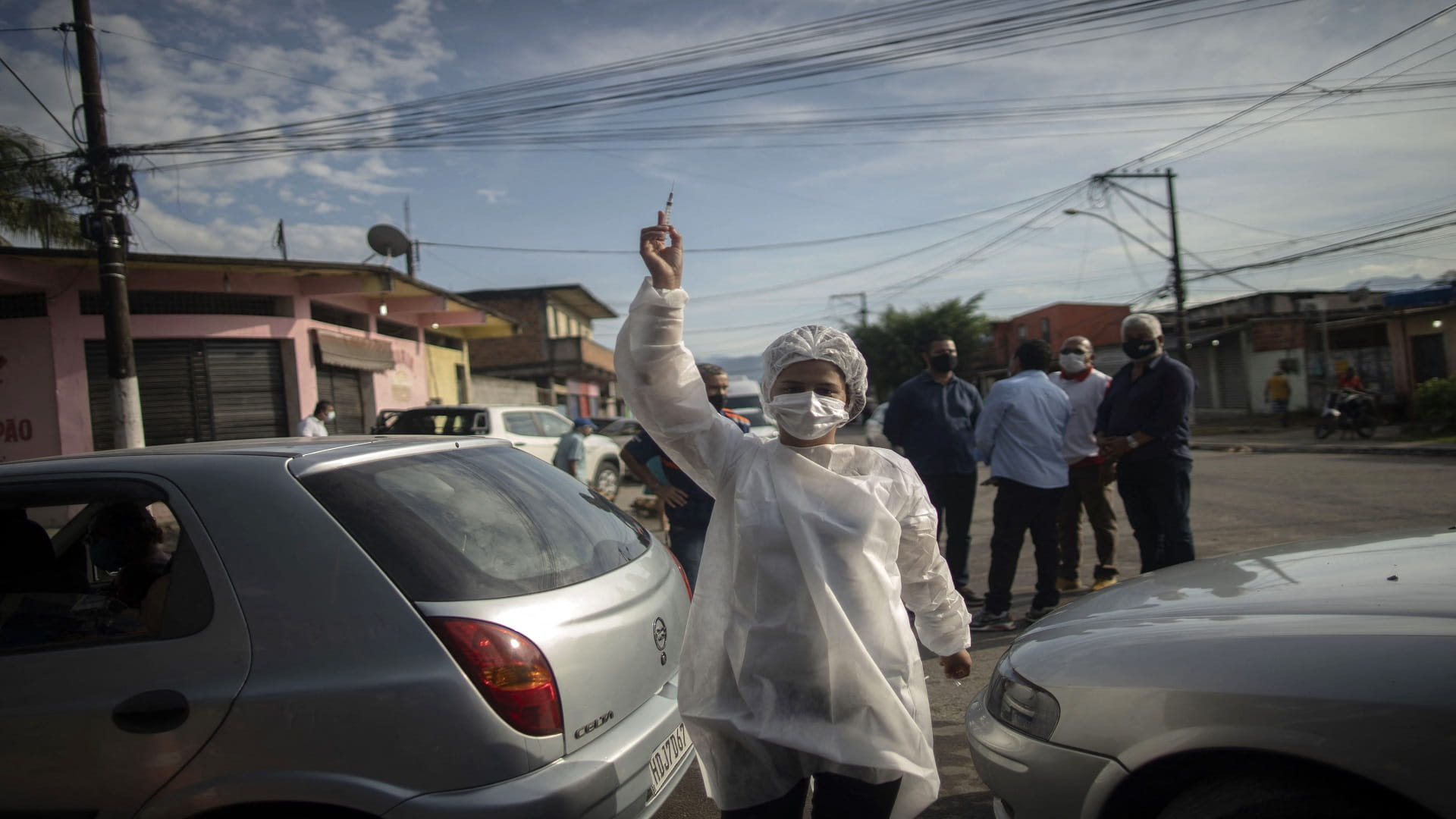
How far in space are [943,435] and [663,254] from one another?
3803mm

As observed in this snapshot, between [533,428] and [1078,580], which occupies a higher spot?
[533,428]

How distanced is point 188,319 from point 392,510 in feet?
45.3

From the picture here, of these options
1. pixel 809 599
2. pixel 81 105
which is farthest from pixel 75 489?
pixel 81 105

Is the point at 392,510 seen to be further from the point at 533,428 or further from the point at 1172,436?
the point at 533,428

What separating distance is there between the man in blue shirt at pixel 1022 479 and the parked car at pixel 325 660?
3.11 m

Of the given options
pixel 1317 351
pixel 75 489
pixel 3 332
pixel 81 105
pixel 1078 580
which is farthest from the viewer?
pixel 1317 351

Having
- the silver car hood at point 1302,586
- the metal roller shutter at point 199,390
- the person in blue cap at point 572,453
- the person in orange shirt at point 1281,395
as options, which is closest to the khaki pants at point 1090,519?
the silver car hood at point 1302,586

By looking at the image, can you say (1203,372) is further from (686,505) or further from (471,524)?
(471,524)

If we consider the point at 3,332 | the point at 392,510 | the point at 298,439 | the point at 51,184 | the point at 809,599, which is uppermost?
the point at 51,184

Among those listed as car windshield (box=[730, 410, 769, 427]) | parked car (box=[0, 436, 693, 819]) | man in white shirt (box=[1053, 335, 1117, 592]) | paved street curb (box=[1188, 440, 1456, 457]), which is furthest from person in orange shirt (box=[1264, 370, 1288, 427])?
parked car (box=[0, 436, 693, 819])

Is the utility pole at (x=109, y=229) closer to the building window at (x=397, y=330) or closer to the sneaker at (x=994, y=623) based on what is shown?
the building window at (x=397, y=330)

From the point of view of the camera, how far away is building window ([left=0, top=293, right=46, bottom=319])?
12.7m

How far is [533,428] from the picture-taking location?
1337 centimetres

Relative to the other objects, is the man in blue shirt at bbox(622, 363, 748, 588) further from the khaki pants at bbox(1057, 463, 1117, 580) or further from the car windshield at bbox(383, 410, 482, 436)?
the car windshield at bbox(383, 410, 482, 436)
